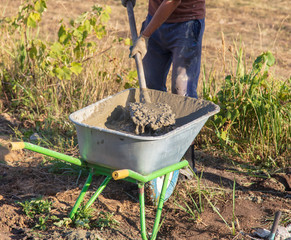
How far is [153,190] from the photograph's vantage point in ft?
8.88

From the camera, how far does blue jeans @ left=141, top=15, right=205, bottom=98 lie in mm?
2928

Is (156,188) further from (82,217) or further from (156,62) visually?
(156,62)

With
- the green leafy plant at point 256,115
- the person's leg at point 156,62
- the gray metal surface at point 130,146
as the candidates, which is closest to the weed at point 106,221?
the gray metal surface at point 130,146

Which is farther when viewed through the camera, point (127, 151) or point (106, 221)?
point (106, 221)

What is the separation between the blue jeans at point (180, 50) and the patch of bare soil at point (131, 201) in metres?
0.75

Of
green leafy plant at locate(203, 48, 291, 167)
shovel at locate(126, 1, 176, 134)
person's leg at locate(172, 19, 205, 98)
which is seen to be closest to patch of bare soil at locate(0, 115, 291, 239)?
green leafy plant at locate(203, 48, 291, 167)

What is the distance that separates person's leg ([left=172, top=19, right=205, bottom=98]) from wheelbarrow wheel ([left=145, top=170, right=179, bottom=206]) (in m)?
0.66

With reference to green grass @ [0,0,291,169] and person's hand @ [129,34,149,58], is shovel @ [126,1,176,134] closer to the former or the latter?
person's hand @ [129,34,149,58]

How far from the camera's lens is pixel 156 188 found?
107 inches

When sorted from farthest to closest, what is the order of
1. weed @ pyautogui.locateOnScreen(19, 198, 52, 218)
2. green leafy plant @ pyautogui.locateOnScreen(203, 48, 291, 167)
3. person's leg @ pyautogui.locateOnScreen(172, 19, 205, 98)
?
green leafy plant @ pyautogui.locateOnScreen(203, 48, 291, 167), person's leg @ pyautogui.locateOnScreen(172, 19, 205, 98), weed @ pyautogui.locateOnScreen(19, 198, 52, 218)

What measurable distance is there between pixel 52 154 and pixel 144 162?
0.48 meters

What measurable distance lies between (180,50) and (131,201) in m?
1.15

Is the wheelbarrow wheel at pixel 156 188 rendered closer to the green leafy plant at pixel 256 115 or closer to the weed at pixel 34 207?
the weed at pixel 34 207

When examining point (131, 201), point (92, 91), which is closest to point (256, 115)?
point (131, 201)
